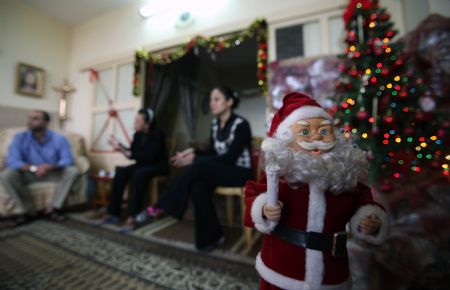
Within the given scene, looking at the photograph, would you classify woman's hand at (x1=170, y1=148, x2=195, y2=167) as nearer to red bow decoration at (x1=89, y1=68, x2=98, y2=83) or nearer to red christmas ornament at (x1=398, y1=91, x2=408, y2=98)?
red christmas ornament at (x1=398, y1=91, x2=408, y2=98)

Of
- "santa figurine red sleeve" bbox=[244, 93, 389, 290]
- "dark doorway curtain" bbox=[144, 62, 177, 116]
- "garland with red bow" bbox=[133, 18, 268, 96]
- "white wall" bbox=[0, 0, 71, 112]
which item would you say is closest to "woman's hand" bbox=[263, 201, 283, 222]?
"santa figurine red sleeve" bbox=[244, 93, 389, 290]

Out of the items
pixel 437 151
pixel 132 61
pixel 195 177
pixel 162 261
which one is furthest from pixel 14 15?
pixel 437 151

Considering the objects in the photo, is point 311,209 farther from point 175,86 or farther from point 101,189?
point 175,86

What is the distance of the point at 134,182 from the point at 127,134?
4.19ft

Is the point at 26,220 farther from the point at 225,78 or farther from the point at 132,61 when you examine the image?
the point at 225,78

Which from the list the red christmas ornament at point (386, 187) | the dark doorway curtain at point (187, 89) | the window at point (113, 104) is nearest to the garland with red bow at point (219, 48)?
the window at point (113, 104)

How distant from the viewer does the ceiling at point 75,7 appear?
3.09 meters

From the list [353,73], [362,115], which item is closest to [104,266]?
[362,115]

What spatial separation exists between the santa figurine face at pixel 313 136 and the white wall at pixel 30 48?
3796mm

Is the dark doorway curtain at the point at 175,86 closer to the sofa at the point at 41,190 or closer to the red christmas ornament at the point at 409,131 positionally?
the sofa at the point at 41,190

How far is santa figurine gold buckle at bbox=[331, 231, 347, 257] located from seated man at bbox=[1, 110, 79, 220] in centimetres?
233

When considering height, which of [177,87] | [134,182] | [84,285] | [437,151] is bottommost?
[84,285]

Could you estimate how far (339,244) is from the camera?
0.62 m

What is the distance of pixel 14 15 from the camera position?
301cm
